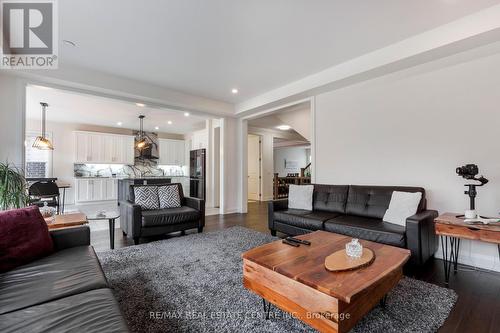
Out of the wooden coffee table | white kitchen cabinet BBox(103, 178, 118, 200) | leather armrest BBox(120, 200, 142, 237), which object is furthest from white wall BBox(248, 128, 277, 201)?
the wooden coffee table

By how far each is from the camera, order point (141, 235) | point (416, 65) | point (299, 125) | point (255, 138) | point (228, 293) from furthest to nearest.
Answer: point (255, 138)
point (299, 125)
point (141, 235)
point (416, 65)
point (228, 293)

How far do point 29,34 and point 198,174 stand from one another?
195 inches

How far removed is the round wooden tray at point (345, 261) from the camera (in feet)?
5.16

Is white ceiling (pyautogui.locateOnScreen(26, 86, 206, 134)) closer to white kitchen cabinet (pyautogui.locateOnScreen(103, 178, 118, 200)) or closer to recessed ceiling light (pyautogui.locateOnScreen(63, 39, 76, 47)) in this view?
recessed ceiling light (pyautogui.locateOnScreen(63, 39, 76, 47))

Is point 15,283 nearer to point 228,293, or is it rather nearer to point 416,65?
point 228,293

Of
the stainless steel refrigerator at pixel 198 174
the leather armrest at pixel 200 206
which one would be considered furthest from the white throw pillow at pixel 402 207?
the stainless steel refrigerator at pixel 198 174

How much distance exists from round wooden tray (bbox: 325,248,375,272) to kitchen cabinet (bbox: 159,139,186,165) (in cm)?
832

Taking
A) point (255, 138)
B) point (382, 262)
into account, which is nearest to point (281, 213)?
point (382, 262)

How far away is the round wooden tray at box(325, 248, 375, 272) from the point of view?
157 centimetres

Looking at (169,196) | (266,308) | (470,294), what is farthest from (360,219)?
(169,196)

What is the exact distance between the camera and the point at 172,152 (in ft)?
30.4

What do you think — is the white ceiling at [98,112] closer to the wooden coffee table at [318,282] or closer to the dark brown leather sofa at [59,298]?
the dark brown leather sofa at [59,298]

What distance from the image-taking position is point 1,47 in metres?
2.89

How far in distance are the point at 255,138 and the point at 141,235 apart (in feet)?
18.6
